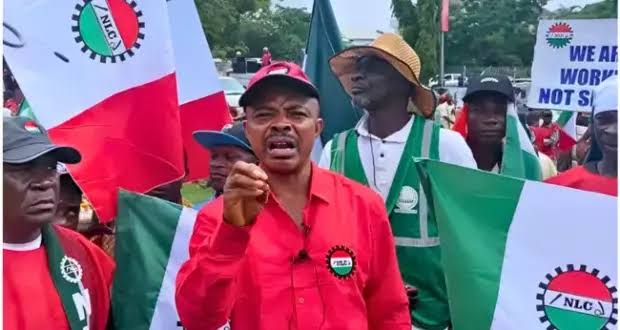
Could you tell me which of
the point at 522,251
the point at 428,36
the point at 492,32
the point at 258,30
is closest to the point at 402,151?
the point at 522,251

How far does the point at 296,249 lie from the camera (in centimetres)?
291

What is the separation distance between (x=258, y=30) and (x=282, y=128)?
52.2 meters

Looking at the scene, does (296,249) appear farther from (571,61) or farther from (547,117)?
(547,117)

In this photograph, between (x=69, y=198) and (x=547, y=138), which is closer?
(x=69, y=198)

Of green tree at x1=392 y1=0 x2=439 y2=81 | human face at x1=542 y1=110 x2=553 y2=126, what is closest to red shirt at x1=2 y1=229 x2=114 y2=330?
human face at x1=542 y1=110 x2=553 y2=126

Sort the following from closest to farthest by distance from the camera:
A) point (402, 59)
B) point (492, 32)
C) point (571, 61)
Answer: point (402, 59), point (571, 61), point (492, 32)

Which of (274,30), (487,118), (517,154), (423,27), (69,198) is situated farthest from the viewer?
(274,30)

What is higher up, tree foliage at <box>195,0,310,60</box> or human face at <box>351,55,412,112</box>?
human face at <box>351,55,412,112</box>

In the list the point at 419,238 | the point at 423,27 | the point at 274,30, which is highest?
the point at 419,238

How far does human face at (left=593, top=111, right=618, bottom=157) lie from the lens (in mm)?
3512

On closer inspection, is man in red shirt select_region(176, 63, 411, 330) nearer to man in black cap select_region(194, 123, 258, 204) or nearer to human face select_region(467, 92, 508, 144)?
man in black cap select_region(194, 123, 258, 204)

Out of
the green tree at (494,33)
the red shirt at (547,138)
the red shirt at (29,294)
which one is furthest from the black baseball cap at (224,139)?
the green tree at (494,33)

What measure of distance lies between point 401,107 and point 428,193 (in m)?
0.89

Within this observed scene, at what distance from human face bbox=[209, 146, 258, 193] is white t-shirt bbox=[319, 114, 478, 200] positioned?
41cm
